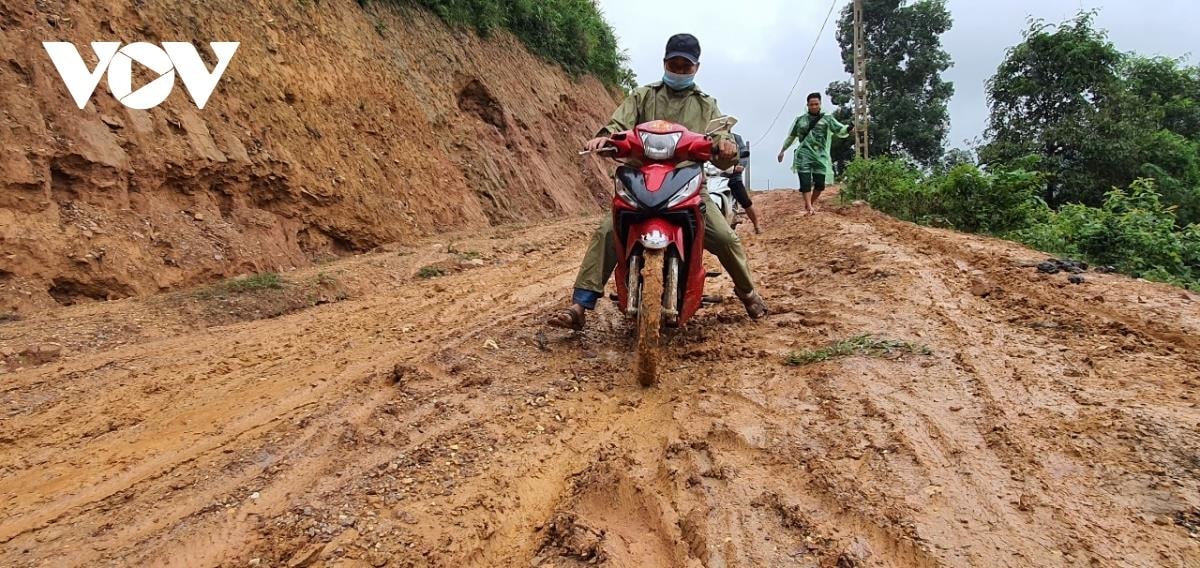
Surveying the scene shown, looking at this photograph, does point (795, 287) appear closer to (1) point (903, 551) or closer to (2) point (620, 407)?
(2) point (620, 407)

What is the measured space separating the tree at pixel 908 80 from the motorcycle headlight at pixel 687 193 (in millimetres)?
27837

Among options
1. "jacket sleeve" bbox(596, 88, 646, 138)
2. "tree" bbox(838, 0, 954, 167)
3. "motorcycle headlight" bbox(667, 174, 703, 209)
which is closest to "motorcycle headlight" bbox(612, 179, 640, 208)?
"motorcycle headlight" bbox(667, 174, 703, 209)

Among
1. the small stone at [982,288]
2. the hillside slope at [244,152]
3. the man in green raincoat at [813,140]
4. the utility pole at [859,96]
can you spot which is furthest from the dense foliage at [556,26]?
the small stone at [982,288]

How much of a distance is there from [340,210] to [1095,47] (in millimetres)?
16030

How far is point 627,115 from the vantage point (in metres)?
4.36

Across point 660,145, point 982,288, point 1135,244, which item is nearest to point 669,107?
point 660,145

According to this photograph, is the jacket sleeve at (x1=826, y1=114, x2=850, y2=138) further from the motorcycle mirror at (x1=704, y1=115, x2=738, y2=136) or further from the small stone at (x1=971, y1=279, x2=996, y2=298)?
the motorcycle mirror at (x1=704, y1=115, x2=738, y2=136)

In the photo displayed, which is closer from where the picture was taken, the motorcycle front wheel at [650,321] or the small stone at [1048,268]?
the motorcycle front wheel at [650,321]

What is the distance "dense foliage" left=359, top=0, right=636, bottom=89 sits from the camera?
1382cm

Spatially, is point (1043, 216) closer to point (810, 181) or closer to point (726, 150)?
point (810, 181)

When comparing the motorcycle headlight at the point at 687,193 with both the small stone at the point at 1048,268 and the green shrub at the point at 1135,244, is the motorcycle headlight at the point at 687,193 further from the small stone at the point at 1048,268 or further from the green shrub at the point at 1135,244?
the green shrub at the point at 1135,244

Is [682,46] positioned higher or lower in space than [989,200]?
higher

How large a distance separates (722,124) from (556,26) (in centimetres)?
1494

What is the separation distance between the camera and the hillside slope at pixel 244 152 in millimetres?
5434
